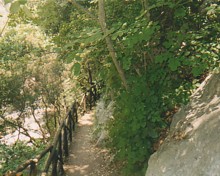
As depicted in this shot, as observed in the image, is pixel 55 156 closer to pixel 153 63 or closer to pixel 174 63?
pixel 153 63

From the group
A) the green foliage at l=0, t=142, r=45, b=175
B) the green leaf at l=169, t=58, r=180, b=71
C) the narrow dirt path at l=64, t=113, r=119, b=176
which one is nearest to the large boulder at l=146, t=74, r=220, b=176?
the green leaf at l=169, t=58, r=180, b=71

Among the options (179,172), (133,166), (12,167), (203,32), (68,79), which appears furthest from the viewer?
(68,79)

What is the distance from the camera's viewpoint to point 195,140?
11.7 feet

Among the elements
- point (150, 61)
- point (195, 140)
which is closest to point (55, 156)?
point (150, 61)

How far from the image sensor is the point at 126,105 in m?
4.37

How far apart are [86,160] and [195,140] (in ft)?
14.3

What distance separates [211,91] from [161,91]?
2.38ft

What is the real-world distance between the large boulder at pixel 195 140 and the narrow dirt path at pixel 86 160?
2435 mm

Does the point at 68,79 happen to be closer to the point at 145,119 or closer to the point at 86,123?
the point at 86,123

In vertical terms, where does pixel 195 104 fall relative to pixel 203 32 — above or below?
below

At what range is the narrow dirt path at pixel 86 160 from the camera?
6.52 meters

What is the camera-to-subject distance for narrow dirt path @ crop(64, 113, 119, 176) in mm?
6523

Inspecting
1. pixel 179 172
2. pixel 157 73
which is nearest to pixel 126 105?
pixel 157 73

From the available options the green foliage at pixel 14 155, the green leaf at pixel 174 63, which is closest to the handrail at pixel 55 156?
the green foliage at pixel 14 155
